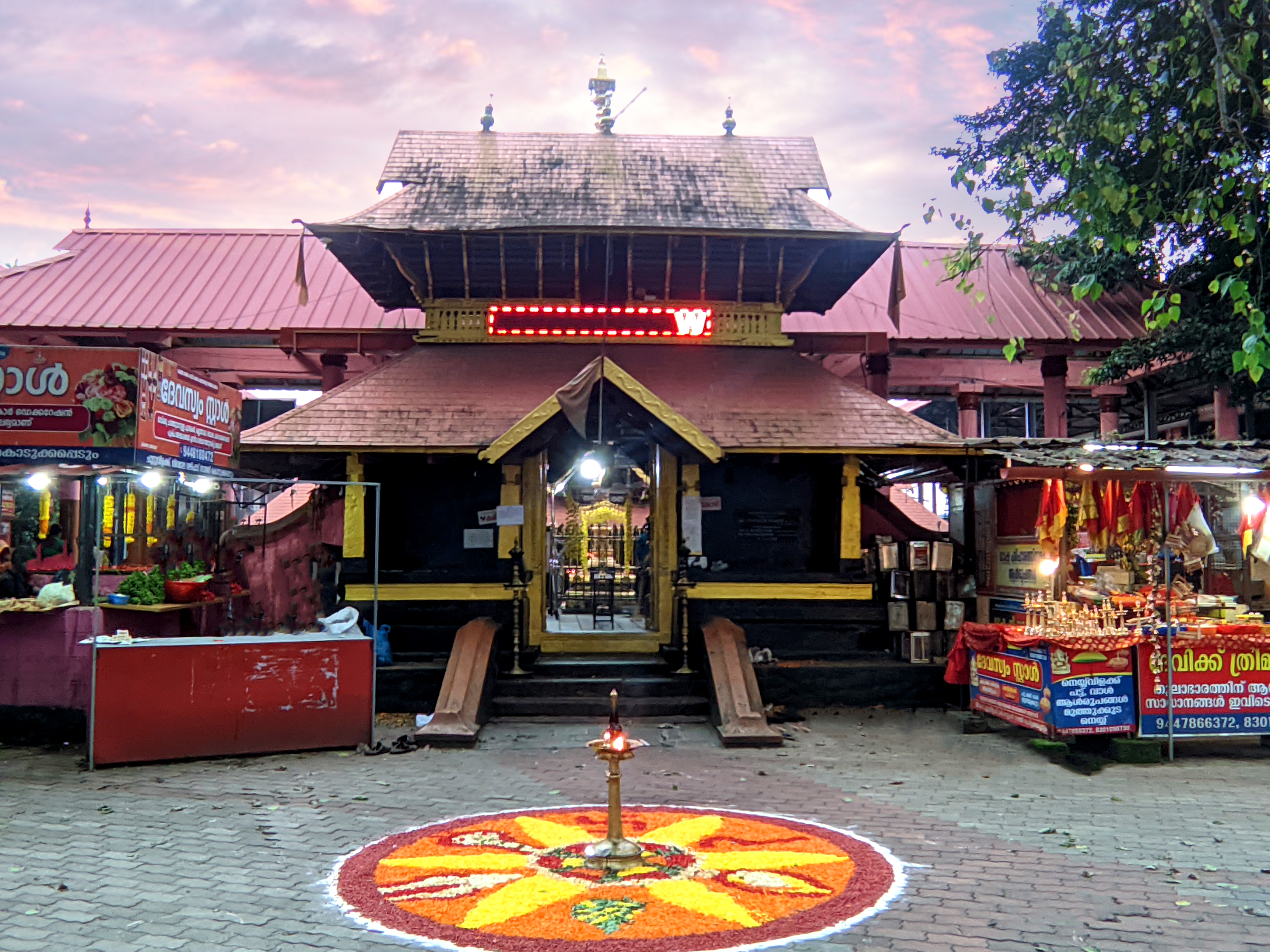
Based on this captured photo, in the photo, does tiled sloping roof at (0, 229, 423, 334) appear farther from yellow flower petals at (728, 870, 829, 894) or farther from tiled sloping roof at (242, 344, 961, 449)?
yellow flower petals at (728, 870, 829, 894)

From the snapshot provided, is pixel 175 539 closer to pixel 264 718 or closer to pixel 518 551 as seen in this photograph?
pixel 264 718

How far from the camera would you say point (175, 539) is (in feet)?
37.9

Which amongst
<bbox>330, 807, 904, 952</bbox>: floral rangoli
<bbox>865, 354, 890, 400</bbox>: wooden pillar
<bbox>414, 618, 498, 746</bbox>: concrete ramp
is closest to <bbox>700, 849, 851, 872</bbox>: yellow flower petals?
<bbox>330, 807, 904, 952</bbox>: floral rangoli

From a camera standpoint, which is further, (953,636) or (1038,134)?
(1038,134)

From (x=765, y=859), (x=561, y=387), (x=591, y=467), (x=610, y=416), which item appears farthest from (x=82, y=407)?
(x=591, y=467)

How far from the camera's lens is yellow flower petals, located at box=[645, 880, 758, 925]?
18.5 ft

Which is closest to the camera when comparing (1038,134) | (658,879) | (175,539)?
(658,879)

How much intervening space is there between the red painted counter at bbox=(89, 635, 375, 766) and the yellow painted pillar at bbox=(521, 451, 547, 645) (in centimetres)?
330

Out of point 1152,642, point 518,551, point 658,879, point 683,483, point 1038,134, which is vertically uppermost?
point 1038,134

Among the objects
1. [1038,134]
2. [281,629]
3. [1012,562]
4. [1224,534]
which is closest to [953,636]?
[1012,562]

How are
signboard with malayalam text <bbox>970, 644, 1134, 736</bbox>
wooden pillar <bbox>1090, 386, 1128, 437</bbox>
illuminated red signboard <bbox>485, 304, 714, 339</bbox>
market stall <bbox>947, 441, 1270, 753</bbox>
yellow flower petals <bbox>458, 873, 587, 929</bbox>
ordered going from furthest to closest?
wooden pillar <bbox>1090, 386, 1128, 437</bbox>, illuminated red signboard <bbox>485, 304, 714, 339</bbox>, market stall <bbox>947, 441, 1270, 753</bbox>, signboard with malayalam text <bbox>970, 644, 1134, 736</bbox>, yellow flower petals <bbox>458, 873, 587, 929</bbox>

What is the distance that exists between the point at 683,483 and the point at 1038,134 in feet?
23.8

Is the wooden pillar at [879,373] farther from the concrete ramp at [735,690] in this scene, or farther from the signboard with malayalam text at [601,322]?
the concrete ramp at [735,690]

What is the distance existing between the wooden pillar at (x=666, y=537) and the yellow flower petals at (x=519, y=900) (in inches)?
300
